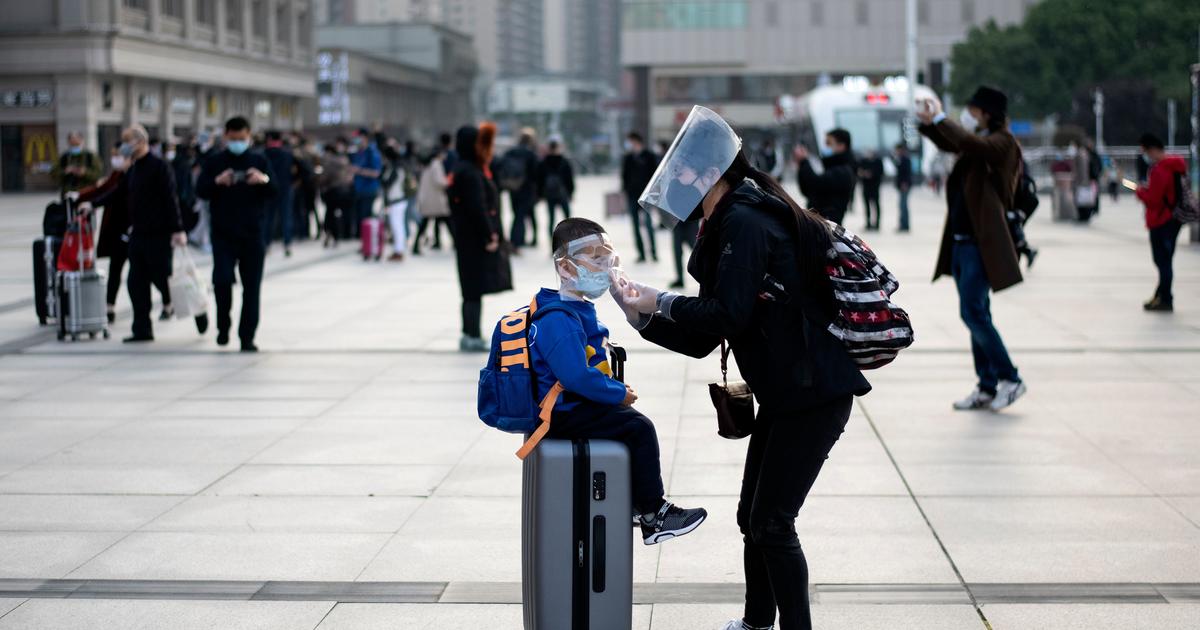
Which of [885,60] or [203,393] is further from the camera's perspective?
[885,60]

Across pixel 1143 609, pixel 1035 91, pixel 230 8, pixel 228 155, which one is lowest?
pixel 1143 609

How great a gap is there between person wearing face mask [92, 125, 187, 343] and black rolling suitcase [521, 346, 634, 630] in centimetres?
841

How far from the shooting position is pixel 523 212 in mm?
22547

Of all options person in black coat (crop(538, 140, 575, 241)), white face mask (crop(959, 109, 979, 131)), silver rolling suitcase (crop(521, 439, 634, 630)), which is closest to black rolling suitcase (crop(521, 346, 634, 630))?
silver rolling suitcase (crop(521, 439, 634, 630))

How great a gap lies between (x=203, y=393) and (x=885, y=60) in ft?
296

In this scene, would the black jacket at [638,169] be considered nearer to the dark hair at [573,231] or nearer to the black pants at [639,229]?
the black pants at [639,229]

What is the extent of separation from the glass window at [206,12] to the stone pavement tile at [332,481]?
194 ft

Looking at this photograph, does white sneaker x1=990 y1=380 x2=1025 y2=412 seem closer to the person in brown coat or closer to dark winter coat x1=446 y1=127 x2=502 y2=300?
the person in brown coat

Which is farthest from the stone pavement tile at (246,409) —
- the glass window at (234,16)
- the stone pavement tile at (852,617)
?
the glass window at (234,16)

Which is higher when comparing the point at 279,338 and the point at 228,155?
the point at 228,155

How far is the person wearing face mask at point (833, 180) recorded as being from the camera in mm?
13375

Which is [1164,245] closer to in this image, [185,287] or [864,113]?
[185,287]

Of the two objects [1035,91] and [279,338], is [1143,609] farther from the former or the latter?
[1035,91]

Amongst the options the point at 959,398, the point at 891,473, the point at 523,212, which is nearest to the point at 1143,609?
the point at 891,473
